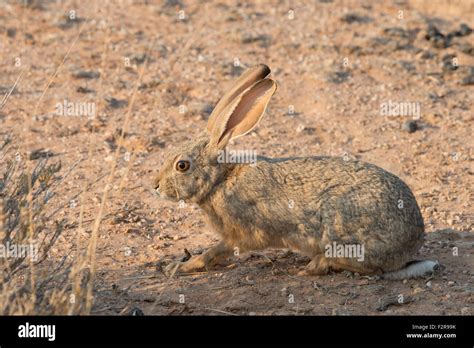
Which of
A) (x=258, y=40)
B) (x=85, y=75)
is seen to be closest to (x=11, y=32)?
(x=85, y=75)

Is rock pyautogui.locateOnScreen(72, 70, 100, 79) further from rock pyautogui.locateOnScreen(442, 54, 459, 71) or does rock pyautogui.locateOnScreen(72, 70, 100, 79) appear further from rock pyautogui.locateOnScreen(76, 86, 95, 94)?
rock pyautogui.locateOnScreen(442, 54, 459, 71)

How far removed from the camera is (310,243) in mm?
6281

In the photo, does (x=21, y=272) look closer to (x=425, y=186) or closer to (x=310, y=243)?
(x=310, y=243)

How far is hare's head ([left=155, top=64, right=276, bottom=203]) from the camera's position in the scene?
6371 mm

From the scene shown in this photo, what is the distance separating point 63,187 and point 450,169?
405cm

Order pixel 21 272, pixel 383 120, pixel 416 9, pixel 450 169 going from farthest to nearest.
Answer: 1. pixel 416 9
2. pixel 383 120
3. pixel 450 169
4. pixel 21 272

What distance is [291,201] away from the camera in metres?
6.31

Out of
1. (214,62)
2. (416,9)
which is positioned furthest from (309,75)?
(416,9)

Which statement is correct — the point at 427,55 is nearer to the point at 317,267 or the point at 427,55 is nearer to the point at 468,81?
the point at 468,81

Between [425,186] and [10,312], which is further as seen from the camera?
[425,186]
